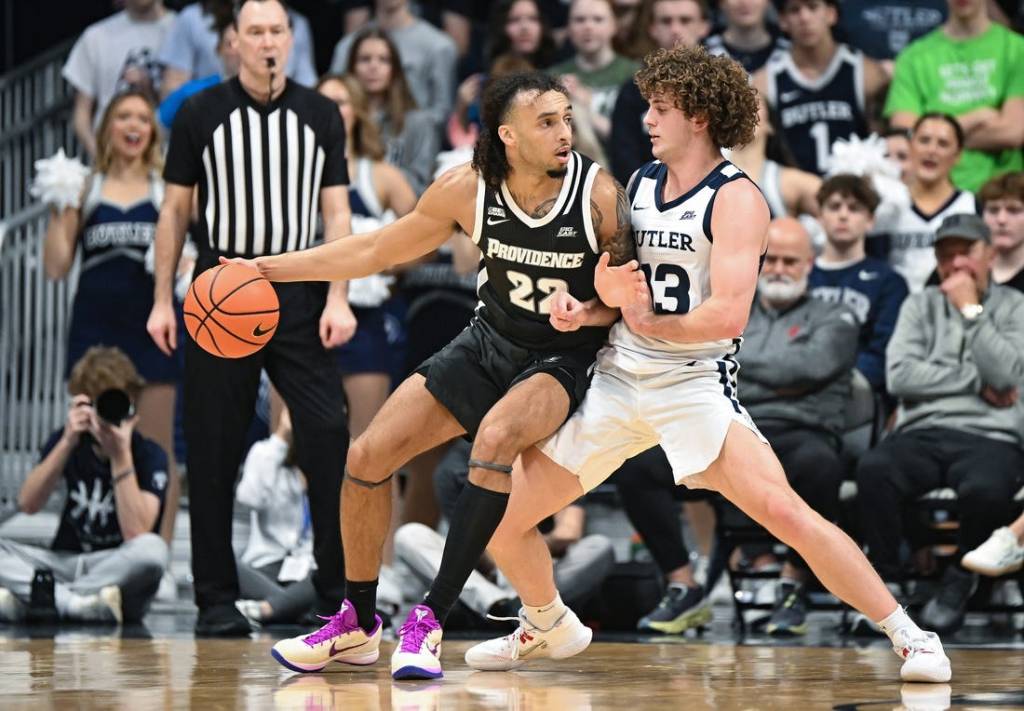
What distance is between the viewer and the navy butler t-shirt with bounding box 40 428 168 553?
7.59 meters

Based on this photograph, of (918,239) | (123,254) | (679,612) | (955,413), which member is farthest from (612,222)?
(123,254)

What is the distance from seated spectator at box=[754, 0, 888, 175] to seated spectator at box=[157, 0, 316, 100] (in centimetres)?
269

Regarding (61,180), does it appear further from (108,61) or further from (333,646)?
(333,646)

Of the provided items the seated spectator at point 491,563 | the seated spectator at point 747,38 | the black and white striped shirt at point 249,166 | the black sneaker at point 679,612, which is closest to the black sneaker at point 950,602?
the black sneaker at point 679,612

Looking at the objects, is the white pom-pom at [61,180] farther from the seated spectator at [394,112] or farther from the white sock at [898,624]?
the white sock at [898,624]

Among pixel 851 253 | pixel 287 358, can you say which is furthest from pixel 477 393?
pixel 851 253

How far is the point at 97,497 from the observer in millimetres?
7613

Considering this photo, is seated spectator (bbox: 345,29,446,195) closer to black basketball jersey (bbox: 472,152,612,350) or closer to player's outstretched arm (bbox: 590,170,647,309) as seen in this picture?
black basketball jersey (bbox: 472,152,612,350)

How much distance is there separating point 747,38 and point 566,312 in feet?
14.8

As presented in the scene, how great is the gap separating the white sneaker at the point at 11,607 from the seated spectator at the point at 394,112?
3086 millimetres

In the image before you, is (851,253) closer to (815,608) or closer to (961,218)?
(961,218)

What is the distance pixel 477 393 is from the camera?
5238 mm

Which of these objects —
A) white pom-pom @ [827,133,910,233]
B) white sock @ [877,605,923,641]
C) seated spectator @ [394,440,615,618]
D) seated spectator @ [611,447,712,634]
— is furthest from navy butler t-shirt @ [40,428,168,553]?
white sock @ [877,605,923,641]

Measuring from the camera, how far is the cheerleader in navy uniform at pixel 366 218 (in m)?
7.89
